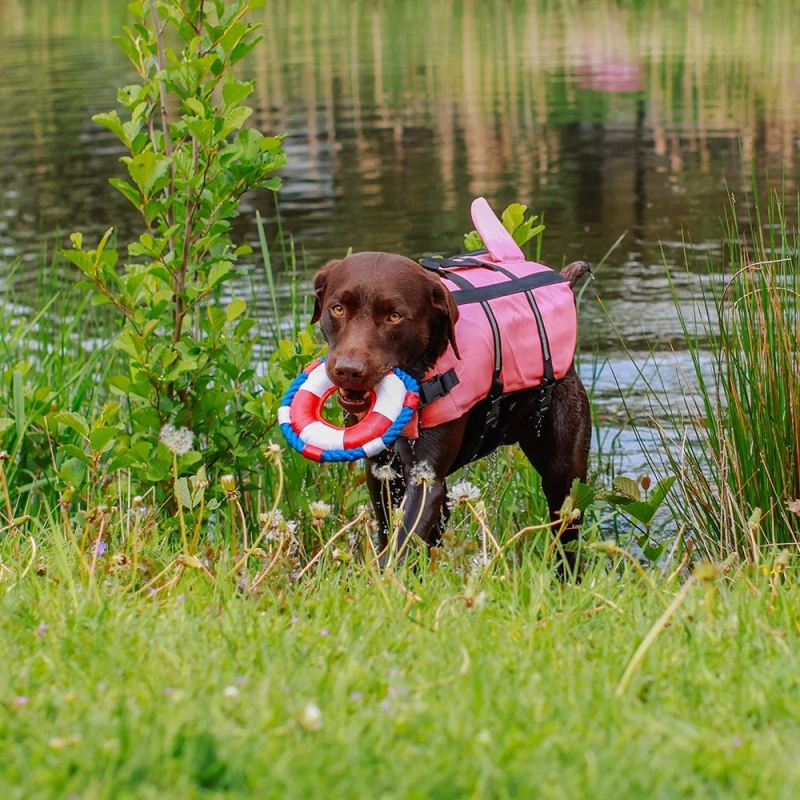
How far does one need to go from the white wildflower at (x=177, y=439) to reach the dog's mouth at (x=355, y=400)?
70 centimetres

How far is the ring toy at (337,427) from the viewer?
3.94m

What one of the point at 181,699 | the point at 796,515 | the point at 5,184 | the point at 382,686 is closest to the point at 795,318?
the point at 796,515

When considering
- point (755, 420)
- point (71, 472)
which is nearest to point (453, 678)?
point (71, 472)

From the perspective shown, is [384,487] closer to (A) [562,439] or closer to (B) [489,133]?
(A) [562,439]

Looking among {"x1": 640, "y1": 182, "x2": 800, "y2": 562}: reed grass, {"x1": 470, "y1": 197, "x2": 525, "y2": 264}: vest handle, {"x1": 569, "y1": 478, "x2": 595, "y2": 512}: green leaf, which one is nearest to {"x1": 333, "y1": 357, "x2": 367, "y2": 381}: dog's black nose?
{"x1": 569, "y1": 478, "x2": 595, "y2": 512}: green leaf

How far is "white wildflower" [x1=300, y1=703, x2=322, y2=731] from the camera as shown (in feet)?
7.66

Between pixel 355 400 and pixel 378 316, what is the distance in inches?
11.1

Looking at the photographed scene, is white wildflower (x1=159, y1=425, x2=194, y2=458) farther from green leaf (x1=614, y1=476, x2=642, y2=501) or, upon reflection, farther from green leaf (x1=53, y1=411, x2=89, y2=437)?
green leaf (x1=614, y1=476, x2=642, y2=501)

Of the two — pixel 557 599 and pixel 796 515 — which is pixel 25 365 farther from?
pixel 796 515

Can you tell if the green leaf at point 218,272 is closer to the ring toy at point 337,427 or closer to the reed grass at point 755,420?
the ring toy at point 337,427

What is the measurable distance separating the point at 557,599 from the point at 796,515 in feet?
5.03

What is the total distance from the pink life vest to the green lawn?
0.85m

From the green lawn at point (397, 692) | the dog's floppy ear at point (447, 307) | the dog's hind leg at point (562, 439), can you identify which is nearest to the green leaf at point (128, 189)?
the dog's floppy ear at point (447, 307)

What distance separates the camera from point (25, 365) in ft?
17.2
